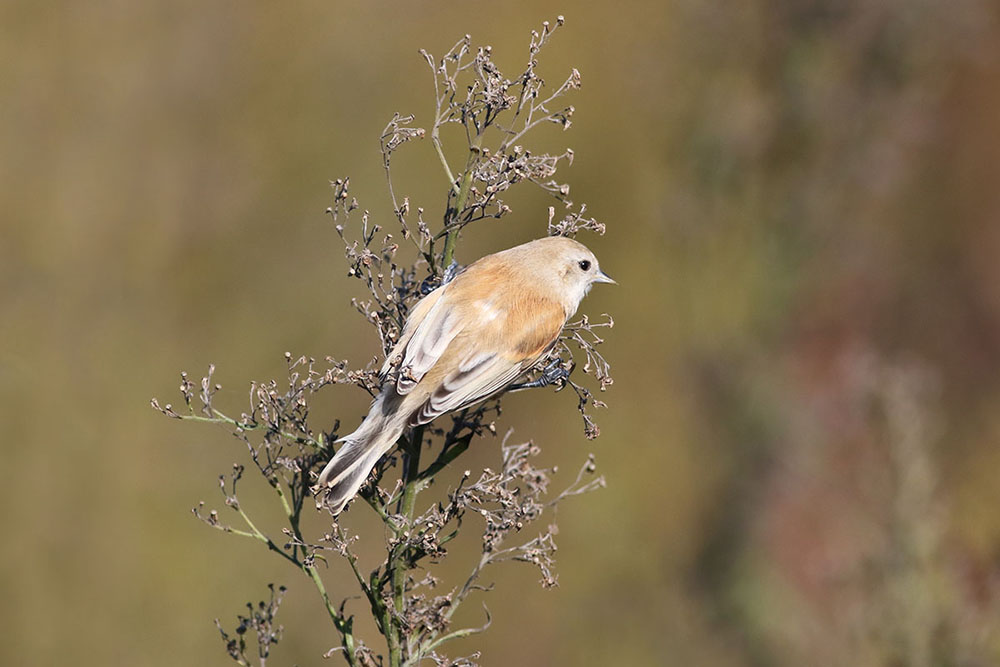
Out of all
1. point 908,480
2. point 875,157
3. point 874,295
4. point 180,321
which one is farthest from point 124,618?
point 874,295

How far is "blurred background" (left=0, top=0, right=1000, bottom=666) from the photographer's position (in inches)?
292

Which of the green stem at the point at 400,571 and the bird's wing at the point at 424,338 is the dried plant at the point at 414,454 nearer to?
the green stem at the point at 400,571

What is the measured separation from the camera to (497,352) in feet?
11.7

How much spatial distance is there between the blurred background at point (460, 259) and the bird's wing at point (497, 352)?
260cm

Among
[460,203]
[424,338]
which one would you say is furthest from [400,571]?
[424,338]

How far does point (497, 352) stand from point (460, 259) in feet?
15.1

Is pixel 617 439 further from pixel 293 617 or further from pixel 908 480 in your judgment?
pixel 908 480

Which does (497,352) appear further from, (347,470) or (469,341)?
(347,470)

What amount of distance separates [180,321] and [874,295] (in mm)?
8320

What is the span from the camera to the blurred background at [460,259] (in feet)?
24.3

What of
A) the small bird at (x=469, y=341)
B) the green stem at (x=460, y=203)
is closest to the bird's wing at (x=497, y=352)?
the small bird at (x=469, y=341)

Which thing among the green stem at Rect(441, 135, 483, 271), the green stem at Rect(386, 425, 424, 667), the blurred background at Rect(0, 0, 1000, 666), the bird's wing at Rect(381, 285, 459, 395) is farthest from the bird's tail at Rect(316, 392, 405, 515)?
the blurred background at Rect(0, 0, 1000, 666)

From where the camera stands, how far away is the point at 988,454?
9953mm

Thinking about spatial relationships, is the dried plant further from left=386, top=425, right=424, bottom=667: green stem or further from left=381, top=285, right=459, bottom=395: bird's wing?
left=381, top=285, right=459, bottom=395: bird's wing
